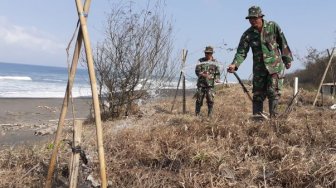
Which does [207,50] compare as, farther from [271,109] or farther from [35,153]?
[35,153]

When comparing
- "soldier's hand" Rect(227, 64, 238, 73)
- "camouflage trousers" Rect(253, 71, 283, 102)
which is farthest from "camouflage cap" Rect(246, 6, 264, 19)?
"camouflage trousers" Rect(253, 71, 283, 102)

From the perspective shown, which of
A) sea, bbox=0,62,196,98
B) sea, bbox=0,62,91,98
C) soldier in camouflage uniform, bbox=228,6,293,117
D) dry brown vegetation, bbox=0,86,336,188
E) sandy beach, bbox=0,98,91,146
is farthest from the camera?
sea, bbox=0,62,91,98

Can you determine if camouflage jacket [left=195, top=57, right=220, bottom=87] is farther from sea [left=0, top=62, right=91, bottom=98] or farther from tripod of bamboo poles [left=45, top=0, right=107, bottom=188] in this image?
tripod of bamboo poles [left=45, top=0, right=107, bottom=188]

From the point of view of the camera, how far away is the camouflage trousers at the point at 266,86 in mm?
5895

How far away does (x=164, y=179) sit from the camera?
3848mm

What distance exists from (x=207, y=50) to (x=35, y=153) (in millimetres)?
5385

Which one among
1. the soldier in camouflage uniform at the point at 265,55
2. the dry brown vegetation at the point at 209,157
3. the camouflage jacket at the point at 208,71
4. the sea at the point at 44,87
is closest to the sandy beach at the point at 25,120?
the sea at the point at 44,87

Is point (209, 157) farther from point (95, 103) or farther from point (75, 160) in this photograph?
point (95, 103)

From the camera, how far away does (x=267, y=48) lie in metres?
5.93

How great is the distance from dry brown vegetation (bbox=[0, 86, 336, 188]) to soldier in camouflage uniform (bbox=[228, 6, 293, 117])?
95cm

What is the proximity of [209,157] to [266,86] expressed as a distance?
2.27 meters

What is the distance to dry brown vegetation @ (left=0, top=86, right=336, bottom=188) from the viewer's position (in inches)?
148

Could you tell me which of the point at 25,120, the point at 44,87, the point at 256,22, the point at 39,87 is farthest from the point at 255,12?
the point at 44,87

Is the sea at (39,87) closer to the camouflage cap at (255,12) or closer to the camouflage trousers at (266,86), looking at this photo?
the camouflage trousers at (266,86)
